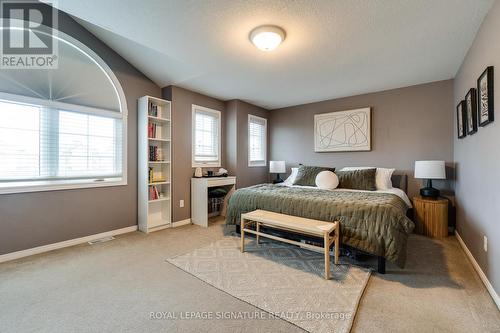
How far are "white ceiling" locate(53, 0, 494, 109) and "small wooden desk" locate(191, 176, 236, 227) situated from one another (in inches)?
64.2

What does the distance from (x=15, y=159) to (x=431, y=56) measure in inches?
195

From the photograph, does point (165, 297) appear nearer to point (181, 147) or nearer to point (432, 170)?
point (181, 147)

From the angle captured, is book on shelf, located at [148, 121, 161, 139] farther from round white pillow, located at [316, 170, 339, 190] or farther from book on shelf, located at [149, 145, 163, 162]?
round white pillow, located at [316, 170, 339, 190]

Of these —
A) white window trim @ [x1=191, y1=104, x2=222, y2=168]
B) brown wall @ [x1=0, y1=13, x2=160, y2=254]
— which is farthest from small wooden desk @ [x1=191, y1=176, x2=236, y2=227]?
brown wall @ [x1=0, y1=13, x2=160, y2=254]

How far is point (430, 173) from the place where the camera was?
10.4ft

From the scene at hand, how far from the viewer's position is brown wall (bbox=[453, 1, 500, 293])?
67.1 inches

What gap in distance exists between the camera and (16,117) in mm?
2467

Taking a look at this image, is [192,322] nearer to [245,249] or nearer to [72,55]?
[245,249]

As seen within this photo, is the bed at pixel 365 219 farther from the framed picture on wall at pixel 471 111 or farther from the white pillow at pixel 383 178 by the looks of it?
the white pillow at pixel 383 178

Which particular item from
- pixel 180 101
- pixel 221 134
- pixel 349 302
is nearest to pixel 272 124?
pixel 221 134

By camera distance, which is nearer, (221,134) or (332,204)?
(332,204)

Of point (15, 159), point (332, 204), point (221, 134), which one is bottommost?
point (332, 204)

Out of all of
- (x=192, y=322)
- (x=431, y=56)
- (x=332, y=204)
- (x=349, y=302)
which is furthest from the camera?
(x=431, y=56)

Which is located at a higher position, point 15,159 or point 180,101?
point 180,101
